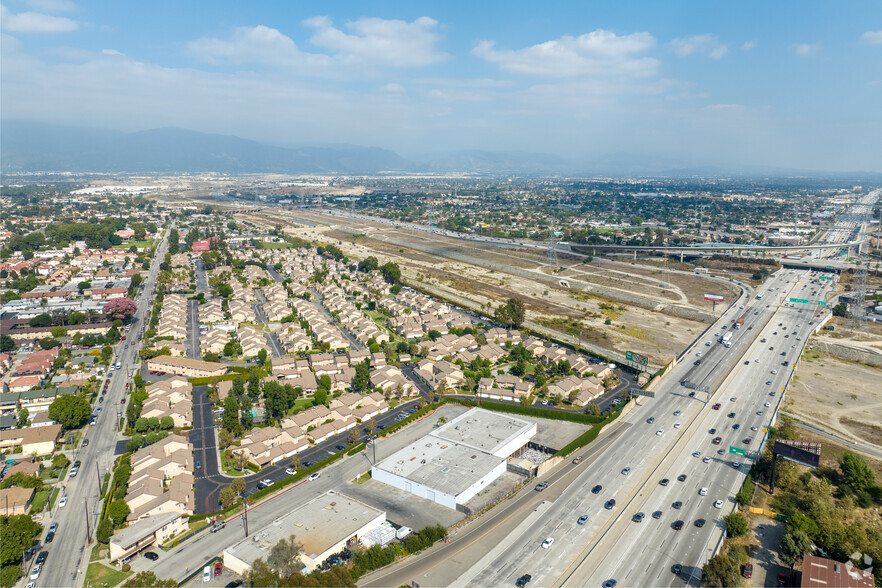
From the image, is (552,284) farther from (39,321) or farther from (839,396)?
(39,321)

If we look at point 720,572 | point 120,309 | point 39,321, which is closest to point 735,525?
point 720,572

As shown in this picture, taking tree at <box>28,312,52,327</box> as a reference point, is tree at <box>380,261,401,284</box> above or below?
above

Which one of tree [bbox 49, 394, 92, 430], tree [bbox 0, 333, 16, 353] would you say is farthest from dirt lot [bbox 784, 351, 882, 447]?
tree [bbox 0, 333, 16, 353]

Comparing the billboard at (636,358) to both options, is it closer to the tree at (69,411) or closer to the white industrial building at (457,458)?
the white industrial building at (457,458)

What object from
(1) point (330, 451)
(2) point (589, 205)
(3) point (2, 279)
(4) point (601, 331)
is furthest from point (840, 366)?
(2) point (589, 205)

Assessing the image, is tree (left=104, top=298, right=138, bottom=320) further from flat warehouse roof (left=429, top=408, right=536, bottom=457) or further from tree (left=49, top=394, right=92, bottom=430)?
flat warehouse roof (left=429, top=408, right=536, bottom=457)

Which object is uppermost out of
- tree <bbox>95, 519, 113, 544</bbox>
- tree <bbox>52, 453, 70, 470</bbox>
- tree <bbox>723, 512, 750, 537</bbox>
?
tree <bbox>723, 512, 750, 537</bbox>
